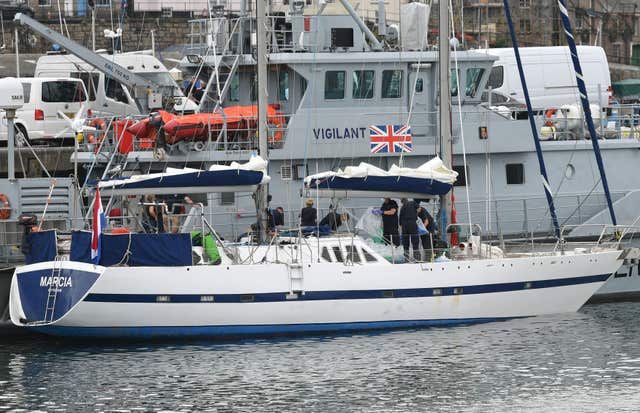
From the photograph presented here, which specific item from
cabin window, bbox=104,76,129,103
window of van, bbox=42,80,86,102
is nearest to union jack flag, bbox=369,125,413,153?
window of van, bbox=42,80,86,102

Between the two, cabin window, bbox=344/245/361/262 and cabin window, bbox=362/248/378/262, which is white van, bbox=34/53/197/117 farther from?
cabin window, bbox=362/248/378/262

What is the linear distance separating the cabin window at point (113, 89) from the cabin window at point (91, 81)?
12.3 inches

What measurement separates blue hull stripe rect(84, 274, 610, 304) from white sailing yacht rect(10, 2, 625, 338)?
0.02 metres

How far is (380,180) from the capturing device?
2819cm

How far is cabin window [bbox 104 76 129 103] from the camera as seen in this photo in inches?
1583

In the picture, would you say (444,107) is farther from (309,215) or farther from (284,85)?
(284,85)

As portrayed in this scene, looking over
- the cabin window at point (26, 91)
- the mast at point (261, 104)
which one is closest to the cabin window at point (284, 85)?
the mast at point (261, 104)

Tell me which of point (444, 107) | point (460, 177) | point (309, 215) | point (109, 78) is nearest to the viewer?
point (309, 215)

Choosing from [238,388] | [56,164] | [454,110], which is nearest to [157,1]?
[56,164]

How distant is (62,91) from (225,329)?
44.4 feet

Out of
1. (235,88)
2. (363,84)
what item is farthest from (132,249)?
(363,84)

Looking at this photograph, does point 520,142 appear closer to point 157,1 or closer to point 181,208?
point 181,208

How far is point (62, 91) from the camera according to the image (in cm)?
3875

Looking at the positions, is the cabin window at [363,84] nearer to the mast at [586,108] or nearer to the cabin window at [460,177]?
the cabin window at [460,177]
